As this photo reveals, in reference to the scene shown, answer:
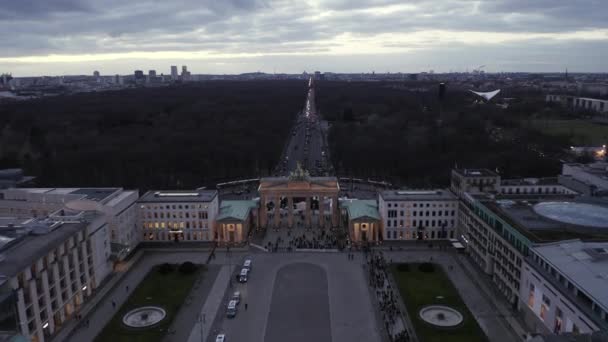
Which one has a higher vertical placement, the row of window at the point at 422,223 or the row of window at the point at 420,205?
the row of window at the point at 420,205

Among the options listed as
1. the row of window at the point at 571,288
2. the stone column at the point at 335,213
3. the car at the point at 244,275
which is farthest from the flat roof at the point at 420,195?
the row of window at the point at 571,288

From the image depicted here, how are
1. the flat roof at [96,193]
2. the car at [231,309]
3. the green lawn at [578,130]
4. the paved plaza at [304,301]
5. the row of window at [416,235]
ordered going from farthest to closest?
the green lawn at [578,130]
the row of window at [416,235]
the flat roof at [96,193]
the car at [231,309]
the paved plaza at [304,301]

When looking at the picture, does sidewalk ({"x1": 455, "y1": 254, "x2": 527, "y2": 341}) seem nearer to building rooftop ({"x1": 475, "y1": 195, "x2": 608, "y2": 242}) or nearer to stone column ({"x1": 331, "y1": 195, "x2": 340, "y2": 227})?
building rooftop ({"x1": 475, "y1": 195, "x2": 608, "y2": 242})

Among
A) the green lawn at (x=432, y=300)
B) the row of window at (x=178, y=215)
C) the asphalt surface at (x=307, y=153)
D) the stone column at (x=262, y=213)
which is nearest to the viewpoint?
the green lawn at (x=432, y=300)

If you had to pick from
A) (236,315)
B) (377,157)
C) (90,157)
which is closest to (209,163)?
(90,157)

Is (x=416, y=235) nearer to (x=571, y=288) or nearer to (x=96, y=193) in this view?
(x=571, y=288)

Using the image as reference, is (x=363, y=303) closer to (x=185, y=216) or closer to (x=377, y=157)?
(x=185, y=216)

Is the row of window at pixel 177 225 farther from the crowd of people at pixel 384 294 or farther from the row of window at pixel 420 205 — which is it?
the row of window at pixel 420 205
